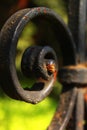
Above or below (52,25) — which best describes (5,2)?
below

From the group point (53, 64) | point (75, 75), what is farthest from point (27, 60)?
point (75, 75)

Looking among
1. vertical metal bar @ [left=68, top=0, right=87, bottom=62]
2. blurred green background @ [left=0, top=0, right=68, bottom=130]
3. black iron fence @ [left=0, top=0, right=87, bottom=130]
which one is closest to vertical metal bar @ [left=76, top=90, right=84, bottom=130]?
black iron fence @ [left=0, top=0, right=87, bottom=130]

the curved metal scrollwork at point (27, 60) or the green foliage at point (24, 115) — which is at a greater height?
the curved metal scrollwork at point (27, 60)

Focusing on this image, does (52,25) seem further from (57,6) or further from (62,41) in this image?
(57,6)

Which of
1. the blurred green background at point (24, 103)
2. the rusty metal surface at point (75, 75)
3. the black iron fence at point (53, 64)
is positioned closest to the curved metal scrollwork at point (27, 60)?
the black iron fence at point (53, 64)

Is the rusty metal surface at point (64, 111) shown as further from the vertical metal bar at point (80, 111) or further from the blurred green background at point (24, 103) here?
the blurred green background at point (24, 103)

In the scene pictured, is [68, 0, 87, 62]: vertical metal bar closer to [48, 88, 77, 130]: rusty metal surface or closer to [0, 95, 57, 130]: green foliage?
[48, 88, 77, 130]: rusty metal surface

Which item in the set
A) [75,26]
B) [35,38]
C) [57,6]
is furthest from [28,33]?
[75,26]
